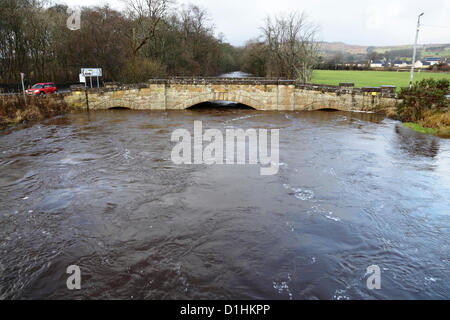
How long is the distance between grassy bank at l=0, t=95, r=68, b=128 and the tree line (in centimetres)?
1102

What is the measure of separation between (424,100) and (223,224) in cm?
1673

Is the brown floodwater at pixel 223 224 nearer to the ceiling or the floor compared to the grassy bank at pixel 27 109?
nearer to the floor

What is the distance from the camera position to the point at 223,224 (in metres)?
7.50

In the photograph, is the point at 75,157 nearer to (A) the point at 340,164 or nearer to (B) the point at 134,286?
(B) the point at 134,286

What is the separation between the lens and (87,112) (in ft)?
77.9

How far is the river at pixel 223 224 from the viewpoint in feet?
18.2

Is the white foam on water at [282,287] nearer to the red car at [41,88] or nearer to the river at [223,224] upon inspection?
the river at [223,224]

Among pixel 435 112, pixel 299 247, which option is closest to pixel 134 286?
pixel 299 247

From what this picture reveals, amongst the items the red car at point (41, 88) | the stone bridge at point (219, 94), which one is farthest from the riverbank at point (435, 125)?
the red car at point (41, 88)

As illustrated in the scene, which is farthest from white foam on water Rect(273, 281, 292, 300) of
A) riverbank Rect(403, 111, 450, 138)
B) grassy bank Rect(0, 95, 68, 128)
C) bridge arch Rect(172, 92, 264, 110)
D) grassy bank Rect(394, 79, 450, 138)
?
bridge arch Rect(172, 92, 264, 110)

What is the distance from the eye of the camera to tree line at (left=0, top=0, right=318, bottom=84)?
124ft

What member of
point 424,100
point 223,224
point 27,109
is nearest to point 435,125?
point 424,100

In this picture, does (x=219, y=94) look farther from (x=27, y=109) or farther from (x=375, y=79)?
(x=375, y=79)

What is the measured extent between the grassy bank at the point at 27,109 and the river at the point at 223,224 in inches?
256
